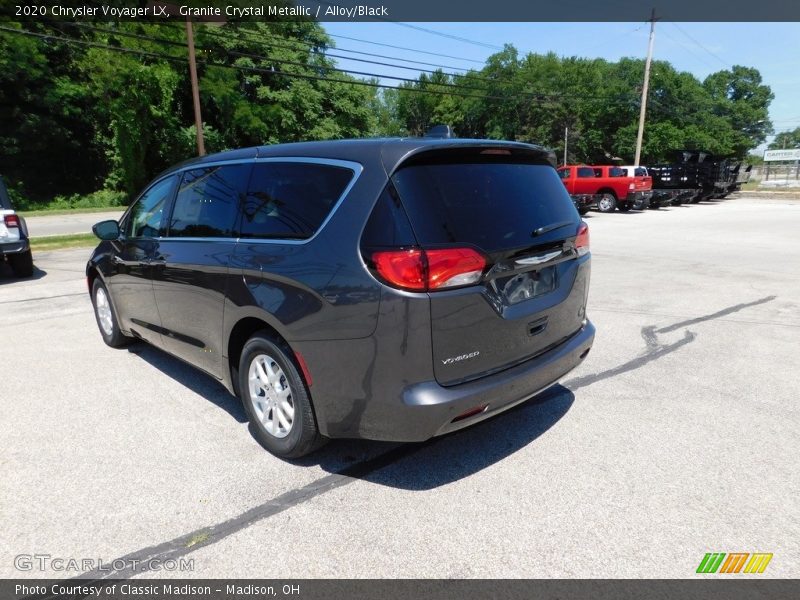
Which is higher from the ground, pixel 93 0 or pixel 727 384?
pixel 93 0

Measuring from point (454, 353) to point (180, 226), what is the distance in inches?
94.0

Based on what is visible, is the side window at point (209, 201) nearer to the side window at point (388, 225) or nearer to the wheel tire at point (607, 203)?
the side window at point (388, 225)

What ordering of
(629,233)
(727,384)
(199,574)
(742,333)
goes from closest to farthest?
(199,574)
(727,384)
(742,333)
(629,233)

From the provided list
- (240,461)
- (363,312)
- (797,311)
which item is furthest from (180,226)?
(797,311)

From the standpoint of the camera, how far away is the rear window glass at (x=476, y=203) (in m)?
2.55

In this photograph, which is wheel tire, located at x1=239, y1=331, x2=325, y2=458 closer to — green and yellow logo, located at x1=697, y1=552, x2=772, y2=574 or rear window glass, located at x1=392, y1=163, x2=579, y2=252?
rear window glass, located at x1=392, y1=163, x2=579, y2=252

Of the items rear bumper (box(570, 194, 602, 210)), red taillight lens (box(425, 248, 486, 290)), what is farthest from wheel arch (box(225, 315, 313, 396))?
rear bumper (box(570, 194, 602, 210))

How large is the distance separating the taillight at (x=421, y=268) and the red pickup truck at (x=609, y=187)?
21.4 metres

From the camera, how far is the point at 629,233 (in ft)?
50.6

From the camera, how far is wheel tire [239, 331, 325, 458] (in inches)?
114

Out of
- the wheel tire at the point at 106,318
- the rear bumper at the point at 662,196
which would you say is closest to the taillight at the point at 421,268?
the wheel tire at the point at 106,318

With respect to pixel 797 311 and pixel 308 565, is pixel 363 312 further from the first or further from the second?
pixel 797 311

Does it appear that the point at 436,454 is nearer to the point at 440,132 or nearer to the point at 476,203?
the point at 476,203

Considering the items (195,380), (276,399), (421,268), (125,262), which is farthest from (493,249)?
(125,262)
